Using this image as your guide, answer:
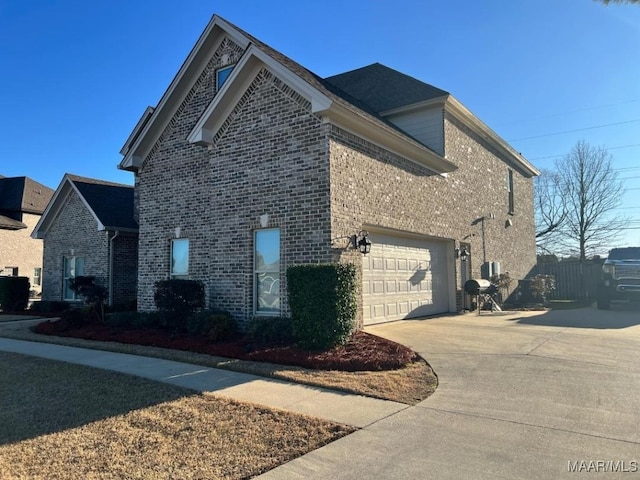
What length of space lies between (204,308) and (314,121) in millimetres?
5407

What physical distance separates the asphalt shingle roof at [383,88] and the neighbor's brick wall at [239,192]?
5.73m

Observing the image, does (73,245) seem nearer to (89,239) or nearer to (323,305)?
(89,239)

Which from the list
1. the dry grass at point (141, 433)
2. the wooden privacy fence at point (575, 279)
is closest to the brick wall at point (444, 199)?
the wooden privacy fence at point (575, 279)

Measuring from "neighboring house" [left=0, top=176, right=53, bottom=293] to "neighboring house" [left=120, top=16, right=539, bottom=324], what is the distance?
22481 millimetres

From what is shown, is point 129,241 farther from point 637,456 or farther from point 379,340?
point 637,456

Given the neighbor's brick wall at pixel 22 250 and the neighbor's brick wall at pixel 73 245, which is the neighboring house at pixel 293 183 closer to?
the neighbor's brick wall at pixel 73 245

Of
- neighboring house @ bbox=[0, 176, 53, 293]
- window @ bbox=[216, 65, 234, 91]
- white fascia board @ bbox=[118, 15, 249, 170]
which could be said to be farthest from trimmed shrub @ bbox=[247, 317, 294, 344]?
neighboring house @ bbox=[0, 176, 53, 293]

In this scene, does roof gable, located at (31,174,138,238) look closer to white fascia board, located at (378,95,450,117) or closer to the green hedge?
white fascia board, located at (378,95,450,117)

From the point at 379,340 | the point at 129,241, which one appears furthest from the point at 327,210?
the point at 129,241

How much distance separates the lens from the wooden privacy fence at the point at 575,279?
23.1 metres

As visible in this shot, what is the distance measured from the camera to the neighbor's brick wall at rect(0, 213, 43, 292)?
30906mm

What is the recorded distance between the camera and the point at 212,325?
10.3 metres

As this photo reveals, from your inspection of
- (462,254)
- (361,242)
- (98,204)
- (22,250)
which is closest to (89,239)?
(98,204)

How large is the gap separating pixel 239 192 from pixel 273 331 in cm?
369
